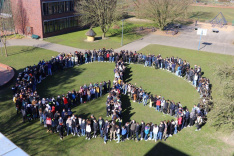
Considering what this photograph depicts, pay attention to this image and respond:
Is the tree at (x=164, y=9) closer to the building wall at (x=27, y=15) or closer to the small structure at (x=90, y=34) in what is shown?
the small structure at (x=90, y=34)

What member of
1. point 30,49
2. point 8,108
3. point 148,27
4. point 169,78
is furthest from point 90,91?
point 148,27

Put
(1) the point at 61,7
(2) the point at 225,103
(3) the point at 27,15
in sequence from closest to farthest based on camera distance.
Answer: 1. (2) the point at 225,103
2. (3) the point at 27,15
3. (1) the point at 61,7

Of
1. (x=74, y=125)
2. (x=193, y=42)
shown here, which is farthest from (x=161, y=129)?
(x=193, y=42)

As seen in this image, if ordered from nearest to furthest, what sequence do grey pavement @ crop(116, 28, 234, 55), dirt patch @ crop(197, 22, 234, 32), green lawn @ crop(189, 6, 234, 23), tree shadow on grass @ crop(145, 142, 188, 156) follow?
tree shadow on grass @ crop(145, 142, 188, 156) → grey pavement @ crop(116, 28, 234, 55) → dirt patch @ crop(197, 22, 234, 32) → green lawn @ crop(189, 6, 234, 23)

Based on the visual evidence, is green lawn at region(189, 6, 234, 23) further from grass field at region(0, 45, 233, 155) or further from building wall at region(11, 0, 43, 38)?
grass field at region(0, 45, 233, 155)

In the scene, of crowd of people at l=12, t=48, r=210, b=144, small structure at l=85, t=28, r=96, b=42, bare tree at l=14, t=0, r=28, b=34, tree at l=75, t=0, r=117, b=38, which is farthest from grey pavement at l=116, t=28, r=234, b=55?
bare tree at l=14, t=0, r=28, b=34

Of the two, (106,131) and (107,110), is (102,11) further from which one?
(106,131)

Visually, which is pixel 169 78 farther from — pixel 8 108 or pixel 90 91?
pixel 8 108
